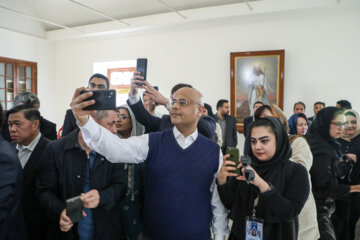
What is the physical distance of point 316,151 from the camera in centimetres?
237

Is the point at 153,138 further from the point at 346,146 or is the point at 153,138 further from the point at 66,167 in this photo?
the point at 346,146

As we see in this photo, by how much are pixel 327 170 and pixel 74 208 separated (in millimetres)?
1956

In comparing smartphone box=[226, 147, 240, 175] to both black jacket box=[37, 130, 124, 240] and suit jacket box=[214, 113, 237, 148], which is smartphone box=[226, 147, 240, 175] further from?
suit jacket box=[214, 113, 237, 148]

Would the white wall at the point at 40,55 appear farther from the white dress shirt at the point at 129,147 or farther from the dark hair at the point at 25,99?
the white dress shirt at the point at 129,147

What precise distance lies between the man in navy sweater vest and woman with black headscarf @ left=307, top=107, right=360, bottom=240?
1019 mm

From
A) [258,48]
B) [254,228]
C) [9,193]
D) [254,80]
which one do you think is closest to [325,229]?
[254,228]

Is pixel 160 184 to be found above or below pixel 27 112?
below

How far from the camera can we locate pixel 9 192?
155 centimetres

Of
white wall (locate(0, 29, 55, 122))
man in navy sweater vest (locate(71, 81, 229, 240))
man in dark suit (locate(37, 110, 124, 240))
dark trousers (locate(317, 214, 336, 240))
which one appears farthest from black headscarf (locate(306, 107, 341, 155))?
white wall (locate(0, 29, 55, 122))

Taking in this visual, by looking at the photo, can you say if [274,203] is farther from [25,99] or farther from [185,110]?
[25,99]

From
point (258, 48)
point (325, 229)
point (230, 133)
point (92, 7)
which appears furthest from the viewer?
point (92, 7)

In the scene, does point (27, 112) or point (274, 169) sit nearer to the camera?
point (274, 169)

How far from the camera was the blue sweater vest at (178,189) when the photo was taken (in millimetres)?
1590

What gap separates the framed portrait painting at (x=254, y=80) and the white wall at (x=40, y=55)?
5934 mm
